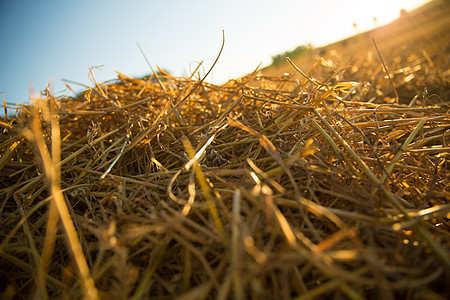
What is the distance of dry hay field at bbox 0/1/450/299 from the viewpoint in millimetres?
390

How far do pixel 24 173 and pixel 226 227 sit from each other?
83 centimetres

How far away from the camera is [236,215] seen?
0.37 meters

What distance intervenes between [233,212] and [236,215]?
1.3 inches

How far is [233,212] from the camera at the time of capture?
0.41 metres

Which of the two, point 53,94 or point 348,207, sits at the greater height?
point 53,94

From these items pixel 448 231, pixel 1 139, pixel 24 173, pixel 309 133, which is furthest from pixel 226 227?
pixel 1 139

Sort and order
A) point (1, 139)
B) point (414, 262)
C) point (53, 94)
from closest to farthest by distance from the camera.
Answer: point (414, 262) < point (1, 139) < point (53, 94)

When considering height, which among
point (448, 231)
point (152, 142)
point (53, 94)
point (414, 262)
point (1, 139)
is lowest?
point (448, 231)

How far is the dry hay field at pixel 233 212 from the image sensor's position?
1.28 feet

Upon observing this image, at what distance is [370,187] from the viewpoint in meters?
0.59

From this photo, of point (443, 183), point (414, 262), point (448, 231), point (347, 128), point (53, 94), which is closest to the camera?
point (414, 262)

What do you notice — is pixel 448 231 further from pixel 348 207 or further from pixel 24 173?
pixel 24 173

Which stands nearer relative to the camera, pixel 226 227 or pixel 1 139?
pixel 226 227

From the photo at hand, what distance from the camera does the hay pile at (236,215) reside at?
39 centimetres
